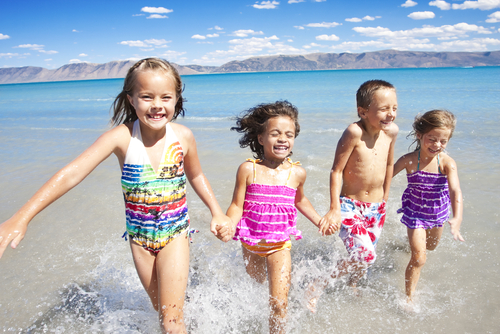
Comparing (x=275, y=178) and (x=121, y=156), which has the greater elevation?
(x=121, y=156)

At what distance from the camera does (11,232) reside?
5.40 feet

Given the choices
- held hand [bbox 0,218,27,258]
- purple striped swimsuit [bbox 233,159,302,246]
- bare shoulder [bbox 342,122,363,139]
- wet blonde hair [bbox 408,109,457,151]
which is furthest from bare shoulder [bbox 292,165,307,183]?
held hand [bbox 0,218,27,258]

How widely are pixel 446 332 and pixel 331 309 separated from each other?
0.85m

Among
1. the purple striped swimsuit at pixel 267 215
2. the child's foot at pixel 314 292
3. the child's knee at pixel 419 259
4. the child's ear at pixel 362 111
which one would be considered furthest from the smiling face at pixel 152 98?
the child's knee at pixel 419 259

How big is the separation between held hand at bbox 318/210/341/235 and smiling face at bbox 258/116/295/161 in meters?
0.58

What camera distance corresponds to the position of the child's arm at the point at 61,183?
1650mm

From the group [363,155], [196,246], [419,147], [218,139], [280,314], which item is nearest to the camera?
[280,314]

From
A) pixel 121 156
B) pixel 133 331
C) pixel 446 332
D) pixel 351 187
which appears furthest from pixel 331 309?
pixel 121 156

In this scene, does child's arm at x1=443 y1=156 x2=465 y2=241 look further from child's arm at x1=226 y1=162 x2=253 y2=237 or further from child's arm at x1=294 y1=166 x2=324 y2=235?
child's arm at x1=226 y1=162 x2=253 y2=237

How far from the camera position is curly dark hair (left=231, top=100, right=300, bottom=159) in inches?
104

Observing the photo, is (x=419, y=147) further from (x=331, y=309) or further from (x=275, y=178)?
(x=331, y=309)

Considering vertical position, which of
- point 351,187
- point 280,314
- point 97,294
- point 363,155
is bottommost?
point 97,294

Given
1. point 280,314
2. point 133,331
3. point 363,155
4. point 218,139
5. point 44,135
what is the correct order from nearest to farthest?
point 280,314 < point 133,331 < point 363,155 < point 218,139 < point 44,135

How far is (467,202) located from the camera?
14.9 feet
